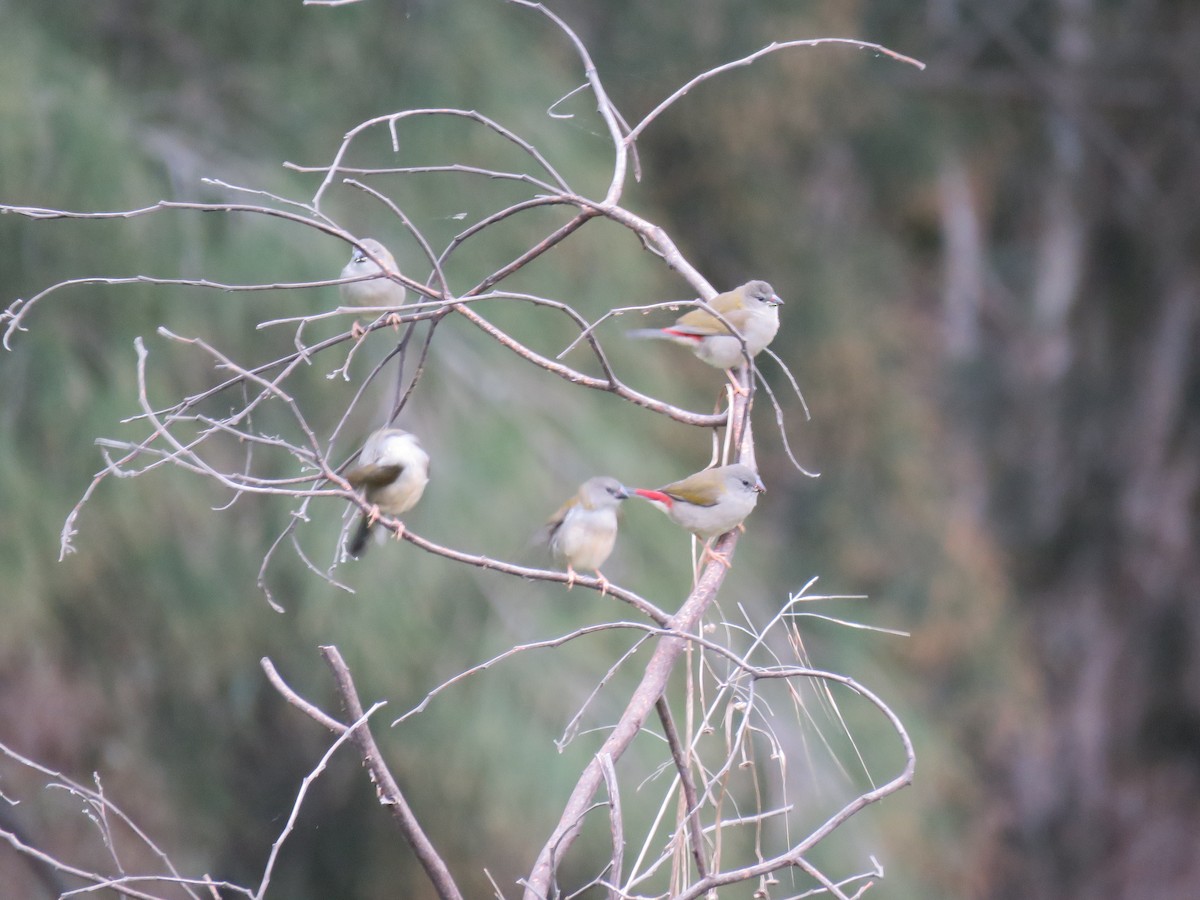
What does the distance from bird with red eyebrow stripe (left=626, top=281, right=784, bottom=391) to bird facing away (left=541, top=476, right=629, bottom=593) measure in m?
0.40

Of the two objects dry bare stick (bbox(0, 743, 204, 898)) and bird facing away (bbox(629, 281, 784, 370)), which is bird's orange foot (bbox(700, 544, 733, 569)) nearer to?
dry bare stick (bbox(0, 743, 204, 898))

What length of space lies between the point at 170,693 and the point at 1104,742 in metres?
7.95

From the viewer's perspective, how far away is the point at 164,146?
5.95 metres

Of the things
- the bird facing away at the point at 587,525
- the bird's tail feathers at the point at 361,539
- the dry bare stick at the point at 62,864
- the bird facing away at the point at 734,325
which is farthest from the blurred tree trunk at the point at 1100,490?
the dry bare stick at the point at 62,864

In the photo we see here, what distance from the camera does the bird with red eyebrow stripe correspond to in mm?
3467

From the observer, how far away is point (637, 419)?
684 centimetres

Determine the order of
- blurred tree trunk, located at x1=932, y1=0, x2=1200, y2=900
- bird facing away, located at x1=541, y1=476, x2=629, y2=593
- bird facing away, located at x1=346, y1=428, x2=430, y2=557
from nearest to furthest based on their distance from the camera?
bird facing away, located at x1=346, y1=428, x2=430, y2=557 → bird facing away, located at x1=541, y1=476, x2=629, y2=593 → blurred tree trunk, located at x1=932, y1=0, x2=1200, y2=900

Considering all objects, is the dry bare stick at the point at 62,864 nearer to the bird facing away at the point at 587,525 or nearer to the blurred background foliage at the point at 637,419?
the bird facing away at the point at 587,525

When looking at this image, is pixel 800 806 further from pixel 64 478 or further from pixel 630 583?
pixel 64 478

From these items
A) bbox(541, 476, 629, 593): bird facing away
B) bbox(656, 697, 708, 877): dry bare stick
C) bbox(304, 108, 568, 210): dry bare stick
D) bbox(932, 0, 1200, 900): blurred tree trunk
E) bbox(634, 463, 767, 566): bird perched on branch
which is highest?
bbox(304, 108, 568, 210): dry bare stick

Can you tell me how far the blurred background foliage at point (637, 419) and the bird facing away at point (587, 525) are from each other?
71cm

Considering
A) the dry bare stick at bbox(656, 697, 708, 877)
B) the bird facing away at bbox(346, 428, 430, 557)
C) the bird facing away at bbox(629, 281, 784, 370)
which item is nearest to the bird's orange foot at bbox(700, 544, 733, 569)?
the dry bare stick at bbox(656, 697, 708, 877)

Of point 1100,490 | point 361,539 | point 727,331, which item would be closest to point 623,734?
point 361,539

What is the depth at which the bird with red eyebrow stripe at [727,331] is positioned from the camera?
3.47m
